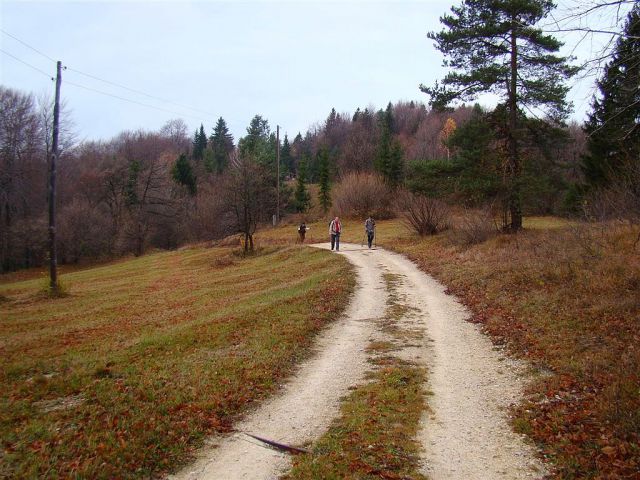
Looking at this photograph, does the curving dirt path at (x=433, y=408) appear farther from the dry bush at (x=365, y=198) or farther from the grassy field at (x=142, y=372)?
the dry bush at (x=365, y=198)

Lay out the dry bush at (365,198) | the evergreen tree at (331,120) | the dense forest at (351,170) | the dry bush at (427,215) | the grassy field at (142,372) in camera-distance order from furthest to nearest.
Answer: the evergreen tree at (331,120)
the dry bush at (365,198)
the dry bush at (427,215)
the dense forest at (351,170)
the grassy field at (142,372)

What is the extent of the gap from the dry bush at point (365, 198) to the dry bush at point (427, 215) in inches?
828

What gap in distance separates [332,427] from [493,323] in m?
5.98

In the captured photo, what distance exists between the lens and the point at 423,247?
80.3ft

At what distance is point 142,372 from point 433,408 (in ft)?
15.6

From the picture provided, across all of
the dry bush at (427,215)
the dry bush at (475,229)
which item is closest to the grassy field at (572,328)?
the dry bush at (475,229)

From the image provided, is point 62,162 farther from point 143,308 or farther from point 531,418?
point 531,418

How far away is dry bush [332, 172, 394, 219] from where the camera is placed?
168 ft

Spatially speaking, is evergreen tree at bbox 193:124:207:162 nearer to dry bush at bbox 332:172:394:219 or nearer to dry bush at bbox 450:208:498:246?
dry bush at bbox 332:172:394:219

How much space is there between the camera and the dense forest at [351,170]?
18.7 meters

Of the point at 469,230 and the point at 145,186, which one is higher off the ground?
the point at 145,186

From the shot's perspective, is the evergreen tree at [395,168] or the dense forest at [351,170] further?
the evergreen tree at [395,168]

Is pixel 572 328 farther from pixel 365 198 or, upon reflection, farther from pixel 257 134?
pixel 257 134

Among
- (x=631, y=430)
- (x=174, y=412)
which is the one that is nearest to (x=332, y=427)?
(x=174, y=412)
